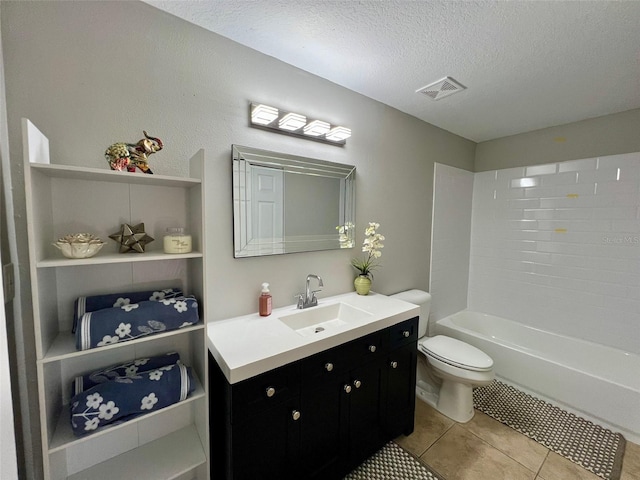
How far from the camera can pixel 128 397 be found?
3.29 ft

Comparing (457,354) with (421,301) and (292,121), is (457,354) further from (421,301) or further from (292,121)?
(292,121)

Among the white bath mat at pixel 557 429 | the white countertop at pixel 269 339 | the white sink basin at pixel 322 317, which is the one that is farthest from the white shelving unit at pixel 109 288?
the white bath mat at pixel 557 429

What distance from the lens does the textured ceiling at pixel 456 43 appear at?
1177mm

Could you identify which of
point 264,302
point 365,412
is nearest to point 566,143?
point 365,412

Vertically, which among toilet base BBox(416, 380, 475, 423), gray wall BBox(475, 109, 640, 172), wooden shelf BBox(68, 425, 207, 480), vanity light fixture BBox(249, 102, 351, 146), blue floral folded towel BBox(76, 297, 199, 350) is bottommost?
toilet base BBox(416, 380, 475, 423)

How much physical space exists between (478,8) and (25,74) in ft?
5.98

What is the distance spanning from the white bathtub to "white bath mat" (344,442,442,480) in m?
1.28

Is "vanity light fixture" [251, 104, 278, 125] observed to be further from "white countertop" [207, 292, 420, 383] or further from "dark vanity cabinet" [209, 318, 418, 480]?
"dark vanity cabinet" [209, 318, 418, 480]

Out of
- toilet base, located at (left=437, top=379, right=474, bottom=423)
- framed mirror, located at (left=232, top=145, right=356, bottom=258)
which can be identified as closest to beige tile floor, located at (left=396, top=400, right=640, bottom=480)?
toilet base, located at (left=437, top=379, right=474, bottom=423)

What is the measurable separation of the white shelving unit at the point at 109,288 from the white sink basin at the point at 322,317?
1.76 ft

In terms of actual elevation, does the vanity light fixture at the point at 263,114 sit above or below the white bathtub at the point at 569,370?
above

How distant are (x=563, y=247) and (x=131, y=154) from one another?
3.30 metres

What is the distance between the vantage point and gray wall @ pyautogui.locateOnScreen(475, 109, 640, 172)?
214 cm

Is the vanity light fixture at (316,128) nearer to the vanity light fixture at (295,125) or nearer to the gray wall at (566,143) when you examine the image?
the vanity light fixture at (295,125)
